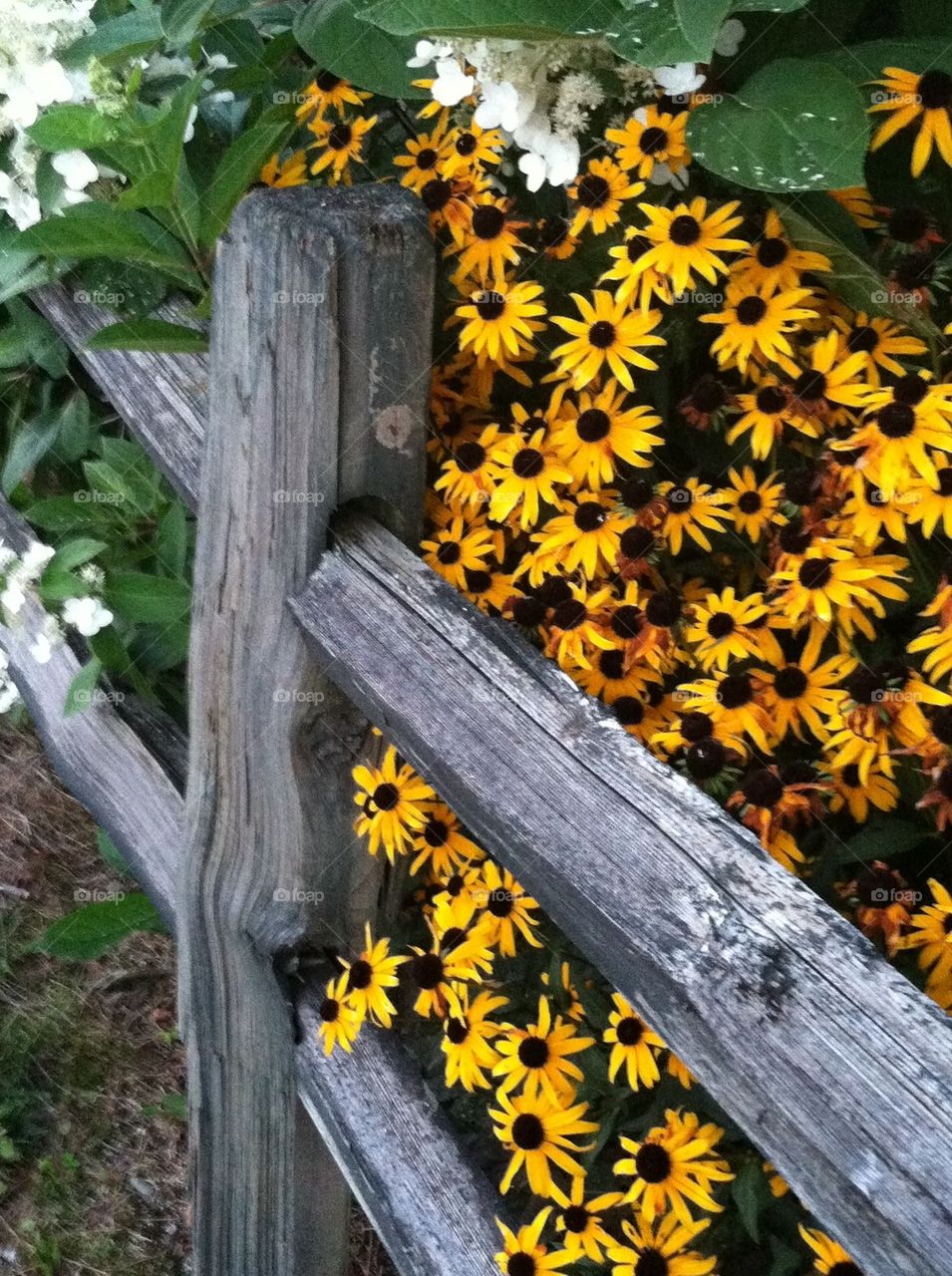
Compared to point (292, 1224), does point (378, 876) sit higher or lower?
higher

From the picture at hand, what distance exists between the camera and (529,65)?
0.97 meters

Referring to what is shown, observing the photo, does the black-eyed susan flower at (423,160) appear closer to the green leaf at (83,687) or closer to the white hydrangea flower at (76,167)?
the white hydrangea flower at (76,167)

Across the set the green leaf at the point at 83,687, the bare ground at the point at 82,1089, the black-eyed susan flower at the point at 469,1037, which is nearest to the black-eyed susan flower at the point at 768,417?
the black-eyed susan flower at the point at 469,1037

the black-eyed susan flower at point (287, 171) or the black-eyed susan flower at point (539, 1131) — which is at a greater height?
the black-eyed susan flower at point (287, 171)

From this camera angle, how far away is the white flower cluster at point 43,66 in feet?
4.05

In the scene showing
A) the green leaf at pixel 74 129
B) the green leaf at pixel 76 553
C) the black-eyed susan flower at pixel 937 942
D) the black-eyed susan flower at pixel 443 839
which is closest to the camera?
the black-eyed susan flower at pixel 937 942

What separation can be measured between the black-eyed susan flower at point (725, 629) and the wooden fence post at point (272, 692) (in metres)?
0.32

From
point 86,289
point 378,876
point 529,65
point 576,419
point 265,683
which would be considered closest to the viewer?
point 529,65

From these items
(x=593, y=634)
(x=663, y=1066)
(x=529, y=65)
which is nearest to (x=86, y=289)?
(x=529, y=65)

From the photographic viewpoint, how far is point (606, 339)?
1037mm

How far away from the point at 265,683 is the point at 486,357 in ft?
1.30

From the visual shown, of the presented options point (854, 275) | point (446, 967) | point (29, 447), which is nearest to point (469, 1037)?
point (446, 967)

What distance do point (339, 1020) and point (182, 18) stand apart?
3.16 ft

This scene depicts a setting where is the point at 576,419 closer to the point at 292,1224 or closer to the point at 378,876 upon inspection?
the point at 378,876
